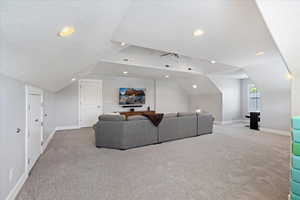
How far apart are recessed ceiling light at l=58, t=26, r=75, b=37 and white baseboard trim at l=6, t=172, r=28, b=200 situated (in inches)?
83.1

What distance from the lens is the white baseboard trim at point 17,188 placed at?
6.59 ft

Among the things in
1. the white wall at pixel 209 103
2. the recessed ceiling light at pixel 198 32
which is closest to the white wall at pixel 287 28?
the recessed ceiling light at pixel 198 32

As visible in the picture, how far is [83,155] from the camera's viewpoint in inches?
143

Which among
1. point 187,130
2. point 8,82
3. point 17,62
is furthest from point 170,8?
point 187,130

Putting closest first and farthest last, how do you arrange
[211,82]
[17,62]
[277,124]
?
Answer: [17,62], [277,124], [211,82]

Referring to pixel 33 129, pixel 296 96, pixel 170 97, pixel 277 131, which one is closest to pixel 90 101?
pixel 33 129

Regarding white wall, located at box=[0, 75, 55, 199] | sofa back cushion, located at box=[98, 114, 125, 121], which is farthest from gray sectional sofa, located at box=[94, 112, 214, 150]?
white wall, located at box=[0, 75, 55, 199]

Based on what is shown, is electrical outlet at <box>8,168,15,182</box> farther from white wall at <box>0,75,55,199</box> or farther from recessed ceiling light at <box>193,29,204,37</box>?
recessed ceiling light at <box>193,29,204,37</box>

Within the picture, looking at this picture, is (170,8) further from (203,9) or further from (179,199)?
(179,199)

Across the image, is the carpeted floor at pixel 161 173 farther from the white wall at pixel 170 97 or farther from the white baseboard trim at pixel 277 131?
the white wall at pixel 170 97

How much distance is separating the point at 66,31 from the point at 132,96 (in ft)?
21.0

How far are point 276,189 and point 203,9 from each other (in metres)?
2.78

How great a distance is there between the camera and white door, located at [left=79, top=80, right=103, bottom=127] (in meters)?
7.17

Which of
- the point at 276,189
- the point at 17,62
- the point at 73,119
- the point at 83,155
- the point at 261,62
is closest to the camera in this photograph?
the point at 17,62
